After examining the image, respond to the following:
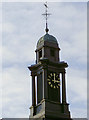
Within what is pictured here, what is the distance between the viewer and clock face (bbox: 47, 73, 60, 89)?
222 ft

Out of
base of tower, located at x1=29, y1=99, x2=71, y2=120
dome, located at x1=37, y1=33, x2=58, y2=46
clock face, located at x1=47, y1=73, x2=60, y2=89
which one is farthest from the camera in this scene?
dome, located at x1=37, y1=33, x2=58, y2=46

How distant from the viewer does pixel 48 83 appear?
6738 centimetres

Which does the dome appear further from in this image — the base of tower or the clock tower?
the base of tower

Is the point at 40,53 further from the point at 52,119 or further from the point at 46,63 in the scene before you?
the point at 52,119

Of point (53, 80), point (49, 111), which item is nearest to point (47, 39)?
point (53, 80)

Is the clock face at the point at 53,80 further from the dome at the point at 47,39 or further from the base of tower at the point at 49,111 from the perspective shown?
the dome at the point at 47,39

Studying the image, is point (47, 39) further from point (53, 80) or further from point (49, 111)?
point (49, 111)

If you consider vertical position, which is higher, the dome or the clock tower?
the dome

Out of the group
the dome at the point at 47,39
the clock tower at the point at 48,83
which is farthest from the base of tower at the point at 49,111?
the dome at the point at 47,39

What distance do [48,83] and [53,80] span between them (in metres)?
1.07

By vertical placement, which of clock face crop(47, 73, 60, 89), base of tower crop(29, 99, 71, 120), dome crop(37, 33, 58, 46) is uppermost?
dome crop(37, 33, 58, 46)

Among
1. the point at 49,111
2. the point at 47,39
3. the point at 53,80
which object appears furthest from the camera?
the point at 47,39

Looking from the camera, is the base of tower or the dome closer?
the base of tower

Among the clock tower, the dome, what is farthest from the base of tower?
the dome
